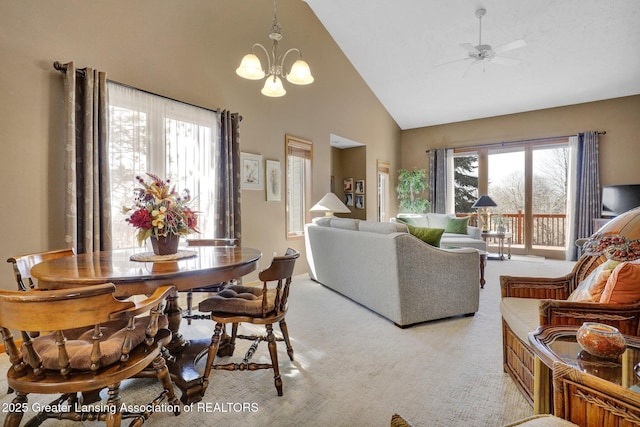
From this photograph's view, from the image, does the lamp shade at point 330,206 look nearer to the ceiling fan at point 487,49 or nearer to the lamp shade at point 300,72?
the lamp shade at point 300,72

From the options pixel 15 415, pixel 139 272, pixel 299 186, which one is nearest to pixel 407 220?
pixel 299 186

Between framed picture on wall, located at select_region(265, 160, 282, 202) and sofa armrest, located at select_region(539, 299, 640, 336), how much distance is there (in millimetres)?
3647

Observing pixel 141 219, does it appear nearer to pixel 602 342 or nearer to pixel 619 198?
pixel 602 342

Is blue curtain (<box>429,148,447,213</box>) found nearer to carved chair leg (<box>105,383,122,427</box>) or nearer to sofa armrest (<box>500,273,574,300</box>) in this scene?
sofa armrest (<box>500,273,574,300</box>)

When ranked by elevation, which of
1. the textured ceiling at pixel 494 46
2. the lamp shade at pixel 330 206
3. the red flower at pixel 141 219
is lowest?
the red flower at pixel 141 219

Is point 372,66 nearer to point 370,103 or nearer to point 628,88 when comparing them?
point 370,103

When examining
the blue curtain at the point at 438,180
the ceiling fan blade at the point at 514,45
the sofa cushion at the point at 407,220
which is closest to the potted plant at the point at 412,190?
the blue curtain at the point at 438,180

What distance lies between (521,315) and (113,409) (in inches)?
78.0

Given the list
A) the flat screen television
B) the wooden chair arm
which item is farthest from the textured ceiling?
the wooden chair arm

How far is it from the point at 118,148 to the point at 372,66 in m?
4.89

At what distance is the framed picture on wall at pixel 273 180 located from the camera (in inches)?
182

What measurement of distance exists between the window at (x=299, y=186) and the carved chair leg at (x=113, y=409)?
389 centimetres

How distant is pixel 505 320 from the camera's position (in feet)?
6.75

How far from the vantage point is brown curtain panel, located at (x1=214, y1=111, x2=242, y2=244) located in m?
3.85
